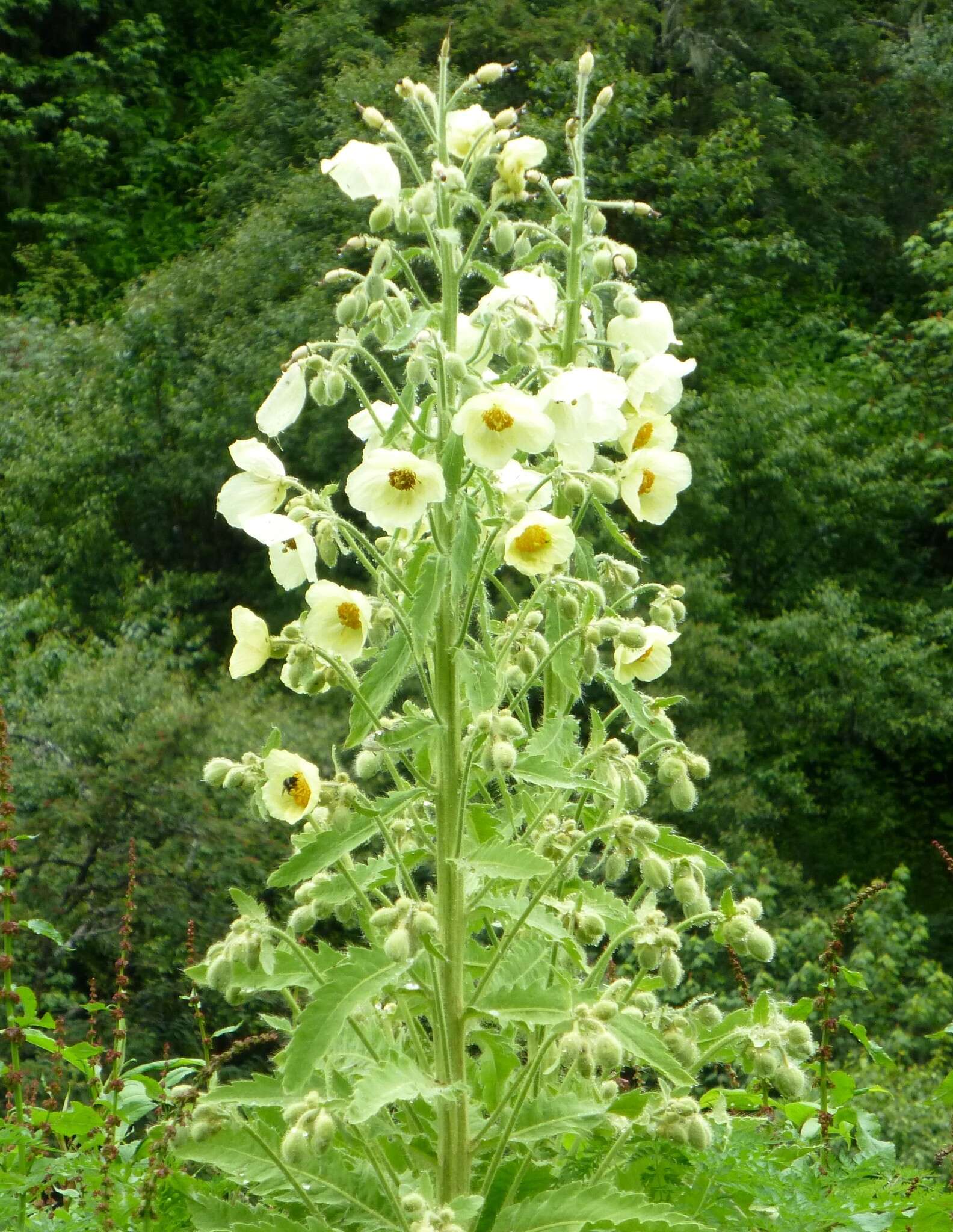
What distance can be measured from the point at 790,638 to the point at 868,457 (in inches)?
87.4

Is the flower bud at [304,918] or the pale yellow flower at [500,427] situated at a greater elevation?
the pale yellow flower at [500,427]

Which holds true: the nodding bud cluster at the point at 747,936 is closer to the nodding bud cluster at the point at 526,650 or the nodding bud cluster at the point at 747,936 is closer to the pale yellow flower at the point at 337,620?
the nodding bud cluster at the point at 526,650

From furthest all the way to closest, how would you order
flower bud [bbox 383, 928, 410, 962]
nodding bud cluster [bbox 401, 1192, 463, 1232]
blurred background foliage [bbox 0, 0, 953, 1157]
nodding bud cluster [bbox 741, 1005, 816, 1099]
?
blurred background foliage [bbox 0, 0, 953, 1157], nodding bud cluster [bbox 741, 1005, 816, 1099], flower bud [bbox 383, 928, 410, 962], nodding bud cluster [bbox 401, 1192, 463, 1232]

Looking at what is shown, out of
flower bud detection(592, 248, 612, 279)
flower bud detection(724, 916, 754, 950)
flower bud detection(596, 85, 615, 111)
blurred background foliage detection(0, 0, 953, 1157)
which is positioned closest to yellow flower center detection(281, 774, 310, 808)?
flower bud detection(724, 916, 754, 950)

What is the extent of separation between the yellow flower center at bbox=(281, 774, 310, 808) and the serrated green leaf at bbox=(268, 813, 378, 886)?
0.16 ft

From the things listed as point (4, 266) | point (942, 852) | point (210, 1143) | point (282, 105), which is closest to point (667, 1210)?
point (210, 1143)

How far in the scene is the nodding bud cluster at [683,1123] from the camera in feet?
5.58

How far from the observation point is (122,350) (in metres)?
11.4

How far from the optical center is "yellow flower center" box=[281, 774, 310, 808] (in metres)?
1.78

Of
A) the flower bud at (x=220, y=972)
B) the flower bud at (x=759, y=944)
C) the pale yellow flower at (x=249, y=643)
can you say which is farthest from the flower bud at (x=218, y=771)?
the flower bud at (x=759, y=944)

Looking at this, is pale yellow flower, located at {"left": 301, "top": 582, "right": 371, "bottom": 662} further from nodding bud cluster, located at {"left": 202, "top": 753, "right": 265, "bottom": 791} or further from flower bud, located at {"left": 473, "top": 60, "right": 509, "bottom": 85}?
flower bud, located at {"left": 473, "top": 60, "right": 509, "bottom": 85}

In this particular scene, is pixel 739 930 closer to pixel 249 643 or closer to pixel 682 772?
pixel 682 772

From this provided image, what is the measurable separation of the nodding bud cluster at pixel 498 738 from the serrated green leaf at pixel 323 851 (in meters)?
0.15

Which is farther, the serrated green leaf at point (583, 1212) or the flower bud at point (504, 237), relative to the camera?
the flower bud at point (504, 237)
